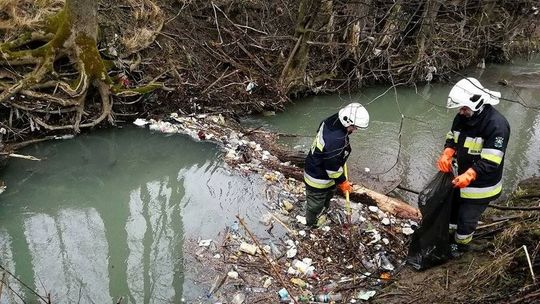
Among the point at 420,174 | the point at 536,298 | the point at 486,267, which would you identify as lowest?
the point at 420,174

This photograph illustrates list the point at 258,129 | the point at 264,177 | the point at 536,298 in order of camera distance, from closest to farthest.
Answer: the point at 536,298, the point at 264,177, the point at 258,129

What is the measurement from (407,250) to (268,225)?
58.3 inches

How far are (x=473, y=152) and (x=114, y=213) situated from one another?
3.77 m

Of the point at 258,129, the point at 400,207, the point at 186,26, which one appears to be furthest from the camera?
the point at 186,26

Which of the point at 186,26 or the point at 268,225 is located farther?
the point at 186,26

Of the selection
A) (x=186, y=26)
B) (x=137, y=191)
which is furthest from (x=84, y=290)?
(x=186, y=26)

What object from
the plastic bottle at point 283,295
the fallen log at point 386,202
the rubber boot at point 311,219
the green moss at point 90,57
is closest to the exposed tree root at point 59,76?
the green moss at point 90,57

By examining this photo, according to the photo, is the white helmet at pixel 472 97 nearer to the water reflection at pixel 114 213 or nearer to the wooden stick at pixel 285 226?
the wooden stick at pixel 285 226

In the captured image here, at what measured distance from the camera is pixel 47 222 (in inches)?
191

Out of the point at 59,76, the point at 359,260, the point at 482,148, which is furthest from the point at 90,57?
the point at 482,148

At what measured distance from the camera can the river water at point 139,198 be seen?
417cm

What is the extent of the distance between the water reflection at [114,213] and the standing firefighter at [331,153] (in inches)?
36.3

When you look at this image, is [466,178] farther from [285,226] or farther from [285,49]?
[285,49]

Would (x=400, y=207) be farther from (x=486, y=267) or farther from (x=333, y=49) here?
(x=333, y=49)
